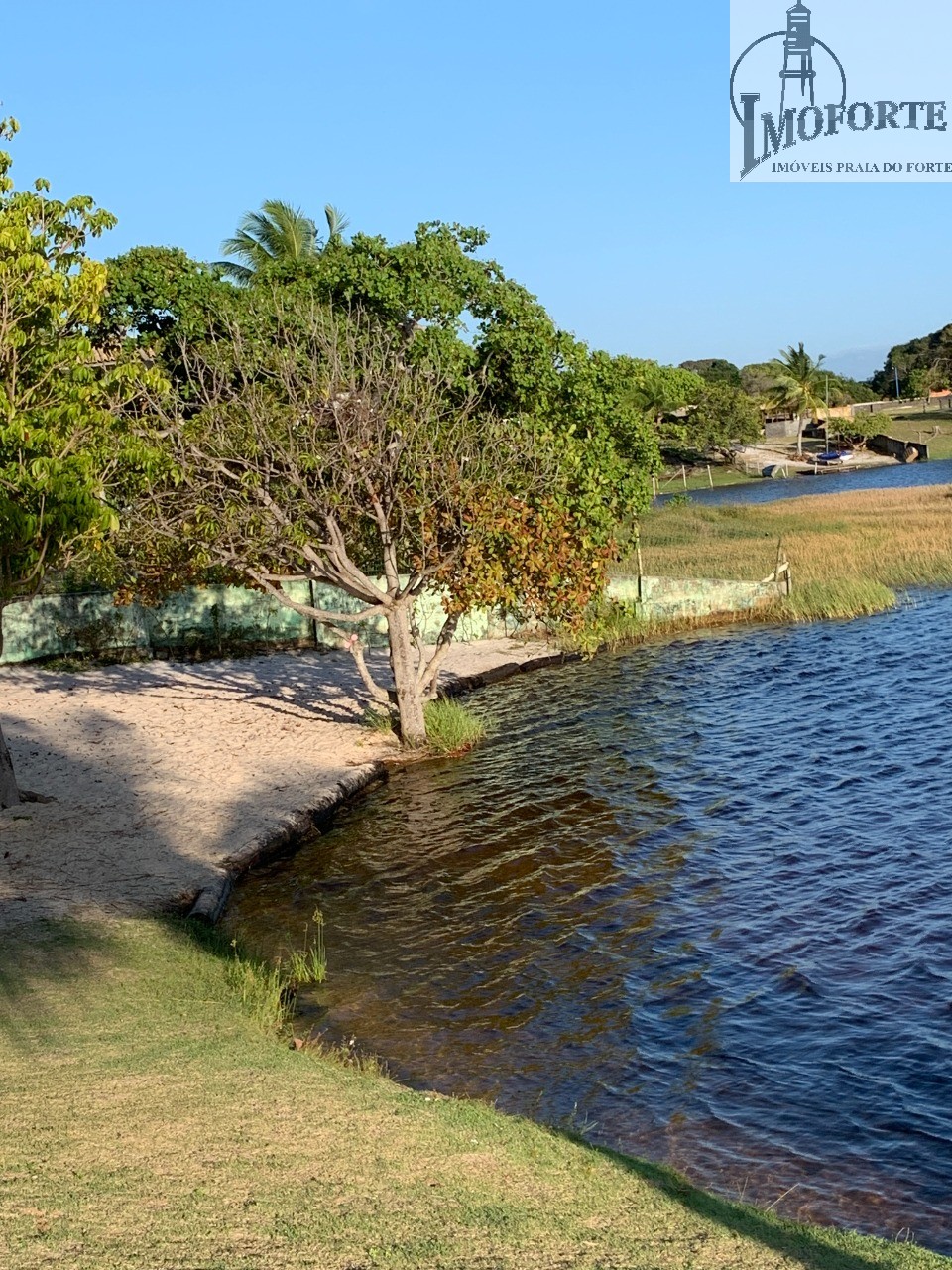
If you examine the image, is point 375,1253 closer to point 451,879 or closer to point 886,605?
point 451,879

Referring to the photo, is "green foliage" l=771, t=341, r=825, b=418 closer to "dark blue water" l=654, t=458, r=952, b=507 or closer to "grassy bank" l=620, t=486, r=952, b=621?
"dark blue water" l=654, t=458, r=952, b=507

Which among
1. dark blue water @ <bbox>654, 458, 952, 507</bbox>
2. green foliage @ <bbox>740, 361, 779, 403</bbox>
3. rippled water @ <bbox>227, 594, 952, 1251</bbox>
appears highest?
green foliage @ <bbox>740, 361, 779, 403</bbox>

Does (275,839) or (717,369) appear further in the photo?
(717,369)

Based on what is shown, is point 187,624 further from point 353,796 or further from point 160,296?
point 353,796

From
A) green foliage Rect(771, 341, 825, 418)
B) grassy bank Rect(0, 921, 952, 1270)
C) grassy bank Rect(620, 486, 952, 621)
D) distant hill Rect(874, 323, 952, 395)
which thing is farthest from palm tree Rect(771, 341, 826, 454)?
grassy bank Rect(0, 921, 952, 1270)

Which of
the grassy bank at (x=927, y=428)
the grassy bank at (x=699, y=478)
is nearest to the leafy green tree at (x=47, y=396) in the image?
the grassy bank at (x=699, y=478)

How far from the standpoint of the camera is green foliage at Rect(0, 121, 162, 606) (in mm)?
13109

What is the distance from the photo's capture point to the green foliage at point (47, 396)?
13.1 metres

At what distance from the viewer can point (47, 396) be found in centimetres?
1414

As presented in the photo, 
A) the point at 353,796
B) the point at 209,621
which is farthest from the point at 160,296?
the point at 353,796

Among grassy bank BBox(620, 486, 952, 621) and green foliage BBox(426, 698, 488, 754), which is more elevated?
grassy bank BBox(620, 486, 952, 621)

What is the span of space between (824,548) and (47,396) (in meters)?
31.3

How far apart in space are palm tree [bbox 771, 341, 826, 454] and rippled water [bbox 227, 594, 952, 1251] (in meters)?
92.8

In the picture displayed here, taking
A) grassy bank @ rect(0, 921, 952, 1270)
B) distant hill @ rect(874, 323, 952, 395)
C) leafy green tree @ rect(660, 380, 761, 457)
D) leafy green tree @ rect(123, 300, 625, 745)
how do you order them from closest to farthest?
grassy bank @ rect(0, 921, 952, 1270)
leafy green tree @ rect(123, 300, 625, 745)
leafy green tree @ rect(660, 380, 761, 457)
distant hill @ rect(874, 323, 952, 395)
